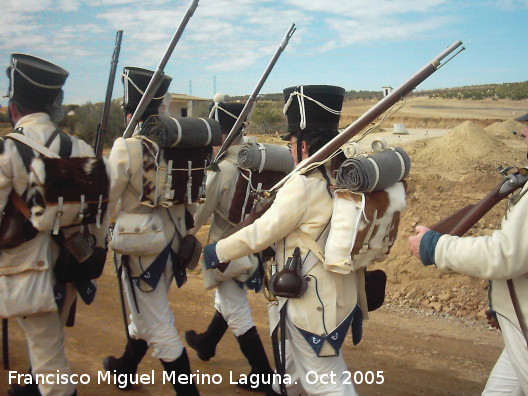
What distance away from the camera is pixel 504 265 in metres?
2.97

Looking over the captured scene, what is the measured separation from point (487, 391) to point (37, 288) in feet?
9.84

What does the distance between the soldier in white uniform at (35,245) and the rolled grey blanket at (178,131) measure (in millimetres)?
516

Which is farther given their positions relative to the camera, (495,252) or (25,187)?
(25,187)

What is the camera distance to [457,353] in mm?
5996

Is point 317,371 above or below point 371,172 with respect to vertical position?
below

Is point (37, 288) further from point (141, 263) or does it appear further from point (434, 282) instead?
point (434, 282)

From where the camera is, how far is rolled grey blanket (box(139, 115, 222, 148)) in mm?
4242

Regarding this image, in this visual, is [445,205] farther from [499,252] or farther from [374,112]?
[499,252]

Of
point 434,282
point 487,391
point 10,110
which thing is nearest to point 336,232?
point 487,391

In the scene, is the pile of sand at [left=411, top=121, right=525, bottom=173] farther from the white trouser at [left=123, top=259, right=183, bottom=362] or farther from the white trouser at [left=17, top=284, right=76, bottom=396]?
the white trouser at [left=17, top=284, right=76, bottom=396]

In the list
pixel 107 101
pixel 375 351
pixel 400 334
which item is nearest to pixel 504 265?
pixel 375 351

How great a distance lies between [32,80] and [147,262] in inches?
63.0

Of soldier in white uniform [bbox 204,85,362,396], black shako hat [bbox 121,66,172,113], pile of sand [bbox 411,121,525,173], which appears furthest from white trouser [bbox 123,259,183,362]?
pile of sand [bbox 411,121,525,173]

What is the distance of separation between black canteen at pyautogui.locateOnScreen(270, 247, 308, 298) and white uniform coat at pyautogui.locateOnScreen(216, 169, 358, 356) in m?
0.06
